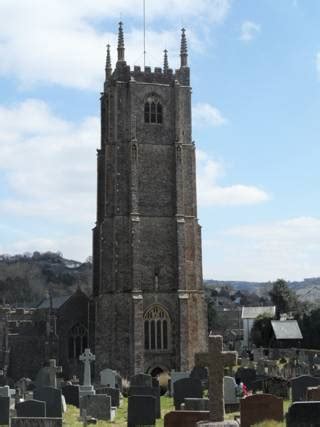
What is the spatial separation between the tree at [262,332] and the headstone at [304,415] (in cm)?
4602

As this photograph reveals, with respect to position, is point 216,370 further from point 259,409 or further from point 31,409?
point 31,409

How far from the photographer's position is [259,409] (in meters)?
14.9

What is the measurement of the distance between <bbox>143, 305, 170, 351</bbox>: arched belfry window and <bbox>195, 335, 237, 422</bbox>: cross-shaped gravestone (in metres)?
26.7

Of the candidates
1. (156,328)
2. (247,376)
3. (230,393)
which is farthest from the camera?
(156,328)

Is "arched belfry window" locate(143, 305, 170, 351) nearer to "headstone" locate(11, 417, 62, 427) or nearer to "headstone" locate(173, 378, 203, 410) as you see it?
"headstone" locate(173, 378, 203, 410)

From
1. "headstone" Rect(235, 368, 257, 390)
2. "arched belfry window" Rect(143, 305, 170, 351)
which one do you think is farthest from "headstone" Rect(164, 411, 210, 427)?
"arched belfry window" Rect(143, 305, 170, 351)

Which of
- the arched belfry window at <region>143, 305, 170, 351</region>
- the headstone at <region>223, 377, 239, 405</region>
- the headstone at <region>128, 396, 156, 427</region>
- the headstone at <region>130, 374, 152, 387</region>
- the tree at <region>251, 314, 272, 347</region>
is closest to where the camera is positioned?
the headstone at <region>128, 396, 156, 427</region>

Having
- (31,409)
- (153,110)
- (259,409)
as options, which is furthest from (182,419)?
(153,110)

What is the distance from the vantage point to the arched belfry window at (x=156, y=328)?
126ft

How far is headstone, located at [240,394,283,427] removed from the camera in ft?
48.4

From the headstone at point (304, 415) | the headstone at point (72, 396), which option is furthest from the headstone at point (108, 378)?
the headstone at point (304, 415)

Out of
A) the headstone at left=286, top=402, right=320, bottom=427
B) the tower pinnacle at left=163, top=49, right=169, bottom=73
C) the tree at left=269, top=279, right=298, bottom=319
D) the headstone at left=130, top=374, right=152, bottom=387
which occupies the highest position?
the tower pinnacle at left=163, top=49, right=169, bottom=73

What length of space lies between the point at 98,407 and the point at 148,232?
20.0 meters

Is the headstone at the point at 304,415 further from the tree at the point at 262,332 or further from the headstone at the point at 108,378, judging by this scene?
the tree at the point at 262,332
